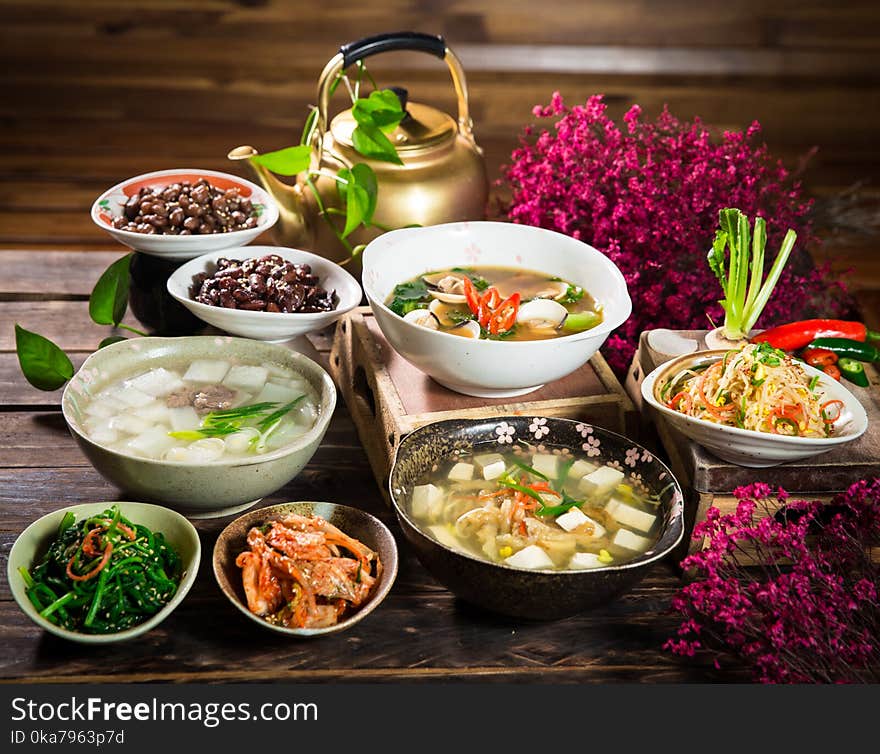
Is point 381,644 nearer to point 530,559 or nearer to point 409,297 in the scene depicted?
point 530,559

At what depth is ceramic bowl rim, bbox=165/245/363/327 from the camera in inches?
85.1

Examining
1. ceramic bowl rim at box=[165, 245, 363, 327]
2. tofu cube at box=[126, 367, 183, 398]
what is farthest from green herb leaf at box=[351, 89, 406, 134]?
tofu cube at box=[126, 367, 183, 398]

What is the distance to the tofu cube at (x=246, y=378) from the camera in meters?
2.08

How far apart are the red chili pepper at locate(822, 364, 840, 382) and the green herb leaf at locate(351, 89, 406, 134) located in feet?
3.59

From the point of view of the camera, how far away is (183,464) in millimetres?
1773

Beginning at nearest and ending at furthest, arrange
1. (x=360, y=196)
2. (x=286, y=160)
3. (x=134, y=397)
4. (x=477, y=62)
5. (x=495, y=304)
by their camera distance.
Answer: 1. (x=134, y=397)
2. (x=495, y=304)
3. (x=360, y=196)
4. (x=286, y=160)
5. (x=477, y=62)

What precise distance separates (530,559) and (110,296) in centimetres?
117

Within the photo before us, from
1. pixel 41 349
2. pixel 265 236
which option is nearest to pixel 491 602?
pixel 41 349

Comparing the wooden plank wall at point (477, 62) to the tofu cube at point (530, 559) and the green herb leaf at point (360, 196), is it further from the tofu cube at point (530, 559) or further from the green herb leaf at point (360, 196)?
the tofu cube at point (530, 559)

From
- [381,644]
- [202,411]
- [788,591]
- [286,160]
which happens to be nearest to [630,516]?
[788,591]

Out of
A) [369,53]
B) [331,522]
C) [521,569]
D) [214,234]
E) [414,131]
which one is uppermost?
[369,53]

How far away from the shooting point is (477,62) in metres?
4.99

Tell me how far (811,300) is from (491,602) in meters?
1.45

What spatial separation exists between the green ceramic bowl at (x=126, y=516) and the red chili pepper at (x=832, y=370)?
1.17 m
